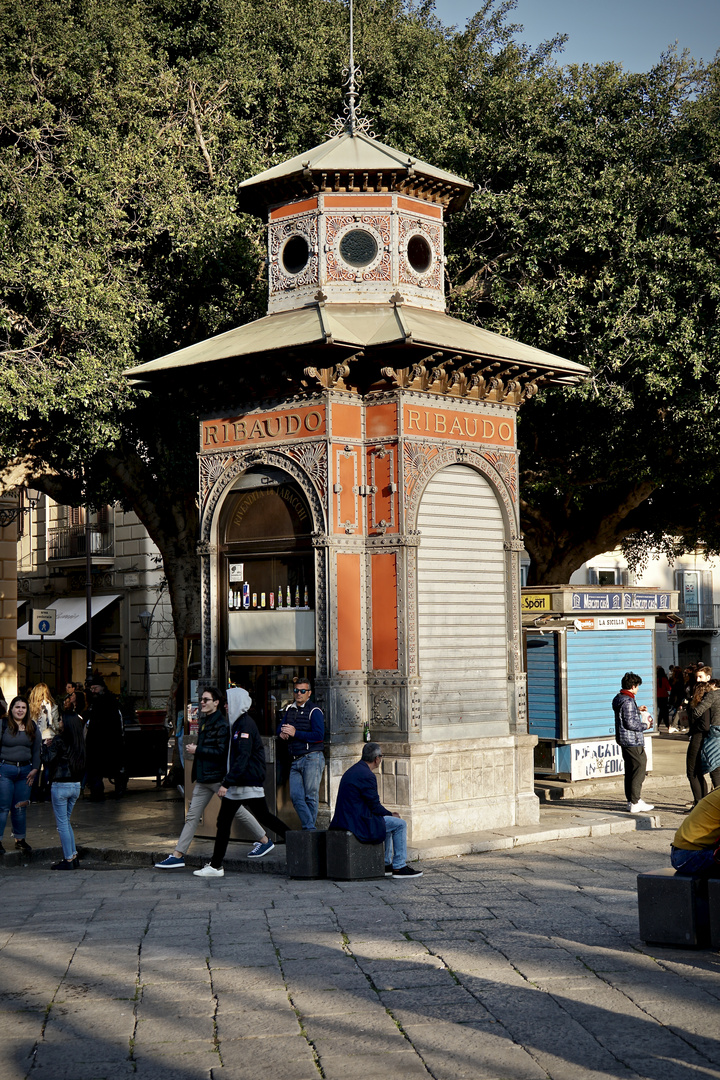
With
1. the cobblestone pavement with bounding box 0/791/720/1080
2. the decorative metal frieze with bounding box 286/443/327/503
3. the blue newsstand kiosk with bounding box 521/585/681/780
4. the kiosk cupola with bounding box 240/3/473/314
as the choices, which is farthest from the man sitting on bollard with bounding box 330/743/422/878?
the blue newsstand kiosk with bounding box 521/585/681/780

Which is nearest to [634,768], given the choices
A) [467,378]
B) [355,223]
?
[467,378]

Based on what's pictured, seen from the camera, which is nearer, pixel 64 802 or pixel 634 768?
pixel 64 802

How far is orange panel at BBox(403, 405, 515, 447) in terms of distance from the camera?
42.2 ft

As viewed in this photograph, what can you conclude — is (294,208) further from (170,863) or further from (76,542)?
(76,542)

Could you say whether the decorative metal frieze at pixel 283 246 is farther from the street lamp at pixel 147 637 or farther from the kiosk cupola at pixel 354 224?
the street lamp at pixel 147 637

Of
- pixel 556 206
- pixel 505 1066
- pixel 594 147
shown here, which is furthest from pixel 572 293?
pixel 505 1066

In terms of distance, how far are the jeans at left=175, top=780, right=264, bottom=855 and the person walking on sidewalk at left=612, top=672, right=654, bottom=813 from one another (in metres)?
4.99

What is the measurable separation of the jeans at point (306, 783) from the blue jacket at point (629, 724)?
4.38 m

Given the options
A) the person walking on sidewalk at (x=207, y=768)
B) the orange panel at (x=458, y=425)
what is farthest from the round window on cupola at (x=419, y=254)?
the person walking on sidewalk at (x=207, y=768)

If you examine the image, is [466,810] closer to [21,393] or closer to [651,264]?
[21,393]

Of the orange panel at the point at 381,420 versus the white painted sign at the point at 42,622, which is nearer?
the orange panel at the point at 381,420

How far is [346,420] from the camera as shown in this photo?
41.9 ft

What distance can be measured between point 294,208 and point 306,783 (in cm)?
669

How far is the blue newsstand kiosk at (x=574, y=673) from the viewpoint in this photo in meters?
16.9
